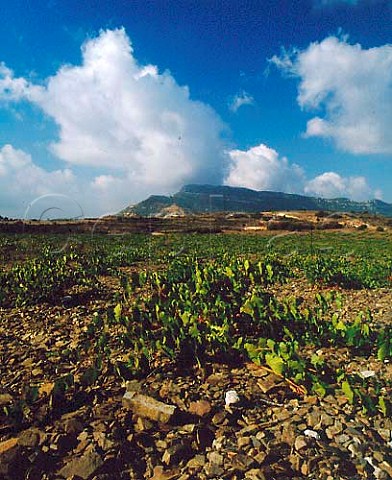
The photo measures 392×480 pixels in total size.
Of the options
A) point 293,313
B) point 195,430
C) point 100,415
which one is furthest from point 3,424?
point 293,313

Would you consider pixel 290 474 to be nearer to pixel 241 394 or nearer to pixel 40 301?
pixel 241 394

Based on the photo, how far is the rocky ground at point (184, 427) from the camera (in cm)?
257

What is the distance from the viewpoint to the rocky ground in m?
2.57

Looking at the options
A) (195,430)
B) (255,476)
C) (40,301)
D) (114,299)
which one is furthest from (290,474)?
(40,301)

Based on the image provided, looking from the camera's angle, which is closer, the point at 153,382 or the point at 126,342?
the point at 153,382

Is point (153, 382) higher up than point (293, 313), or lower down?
lower down

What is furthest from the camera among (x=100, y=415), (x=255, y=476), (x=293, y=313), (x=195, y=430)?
(x=293, y=313)

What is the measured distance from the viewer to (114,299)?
7211mm

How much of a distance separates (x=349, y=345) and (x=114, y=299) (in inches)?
169

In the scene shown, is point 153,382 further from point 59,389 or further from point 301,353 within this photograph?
point 301,353

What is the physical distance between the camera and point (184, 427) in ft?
9.96

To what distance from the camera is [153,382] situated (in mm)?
3787

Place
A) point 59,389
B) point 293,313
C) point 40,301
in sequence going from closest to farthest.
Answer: point 59,389, point 293,313, point 40,301

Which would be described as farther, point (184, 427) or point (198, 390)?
point (198, 390)
